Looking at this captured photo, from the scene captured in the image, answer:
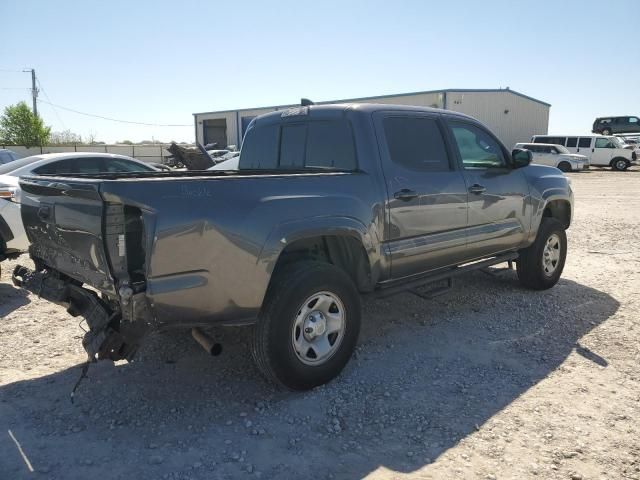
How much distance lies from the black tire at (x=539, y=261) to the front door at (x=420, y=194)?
1481 millimetres

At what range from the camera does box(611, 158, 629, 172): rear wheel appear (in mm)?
30297

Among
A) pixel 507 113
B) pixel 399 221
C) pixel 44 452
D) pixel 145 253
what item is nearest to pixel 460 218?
pixel 399 221

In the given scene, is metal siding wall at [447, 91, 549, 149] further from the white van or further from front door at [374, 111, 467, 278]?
front door at [374, 111, 467, 278]

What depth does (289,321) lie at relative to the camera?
3.38 metres

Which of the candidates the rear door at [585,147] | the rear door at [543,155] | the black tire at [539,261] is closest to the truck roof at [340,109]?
the black tire at [539,261]

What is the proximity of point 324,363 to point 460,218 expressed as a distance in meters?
1.95

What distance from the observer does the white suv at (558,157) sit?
28.2 metres

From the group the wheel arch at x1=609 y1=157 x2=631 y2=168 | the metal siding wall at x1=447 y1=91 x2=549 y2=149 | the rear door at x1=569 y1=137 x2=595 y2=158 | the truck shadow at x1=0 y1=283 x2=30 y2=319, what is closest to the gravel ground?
the truck shadow at x1=0 y1=283 x2=30 y2=319

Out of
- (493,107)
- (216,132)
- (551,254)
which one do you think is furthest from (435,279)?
(216,132)

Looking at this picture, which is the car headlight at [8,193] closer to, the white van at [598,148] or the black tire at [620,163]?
the white van at [598,148]

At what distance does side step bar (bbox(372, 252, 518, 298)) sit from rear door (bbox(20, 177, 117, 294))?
83.8 inches

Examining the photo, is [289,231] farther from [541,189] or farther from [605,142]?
[605,142]

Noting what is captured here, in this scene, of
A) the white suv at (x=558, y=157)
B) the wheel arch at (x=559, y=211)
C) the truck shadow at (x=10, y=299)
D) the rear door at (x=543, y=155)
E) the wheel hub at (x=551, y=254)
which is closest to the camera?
the truck shadow at (x=10, y=299)

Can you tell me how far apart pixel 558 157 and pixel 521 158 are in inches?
1021
